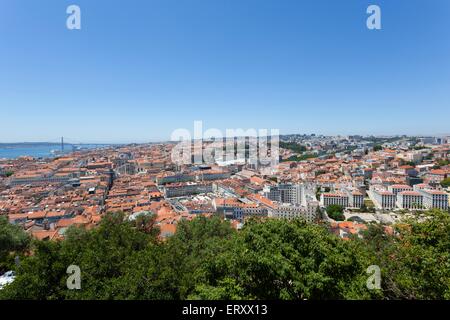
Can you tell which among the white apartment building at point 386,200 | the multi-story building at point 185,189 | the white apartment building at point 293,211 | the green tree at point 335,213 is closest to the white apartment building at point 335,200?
the green tree at point 335,213

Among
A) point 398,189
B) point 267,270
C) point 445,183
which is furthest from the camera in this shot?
point 445,183

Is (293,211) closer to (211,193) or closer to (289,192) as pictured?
(289,192)

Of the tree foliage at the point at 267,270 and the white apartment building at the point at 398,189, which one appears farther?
the white apartment building at the point at 398,189

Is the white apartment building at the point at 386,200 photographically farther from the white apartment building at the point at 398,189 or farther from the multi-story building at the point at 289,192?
the multi-story building at the point at 289,192

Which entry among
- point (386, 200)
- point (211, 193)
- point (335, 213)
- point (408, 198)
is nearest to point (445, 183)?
point (408, 198)

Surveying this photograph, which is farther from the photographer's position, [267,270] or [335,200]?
[335,200]

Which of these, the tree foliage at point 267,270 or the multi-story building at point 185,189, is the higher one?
the tree foliage at point 267,270

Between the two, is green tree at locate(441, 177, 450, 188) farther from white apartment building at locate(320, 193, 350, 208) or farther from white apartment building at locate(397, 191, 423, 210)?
white apartment building at locate(320, 193, 350, 208)

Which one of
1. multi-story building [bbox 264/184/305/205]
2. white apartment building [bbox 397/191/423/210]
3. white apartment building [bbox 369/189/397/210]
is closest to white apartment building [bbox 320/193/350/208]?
multi-story building [bbox 264/184/305/205]

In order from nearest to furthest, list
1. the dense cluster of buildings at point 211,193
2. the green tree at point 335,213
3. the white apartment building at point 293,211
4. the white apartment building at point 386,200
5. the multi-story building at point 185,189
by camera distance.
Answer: the dense cluster of buildings at point 211,193, the white apartment building at point 293,211, the green tree at point 335,213, the white apartment building at point 386,200, the multi-story building at point 185,189

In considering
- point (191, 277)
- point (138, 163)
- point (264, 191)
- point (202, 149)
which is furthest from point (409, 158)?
point (191, 277)
